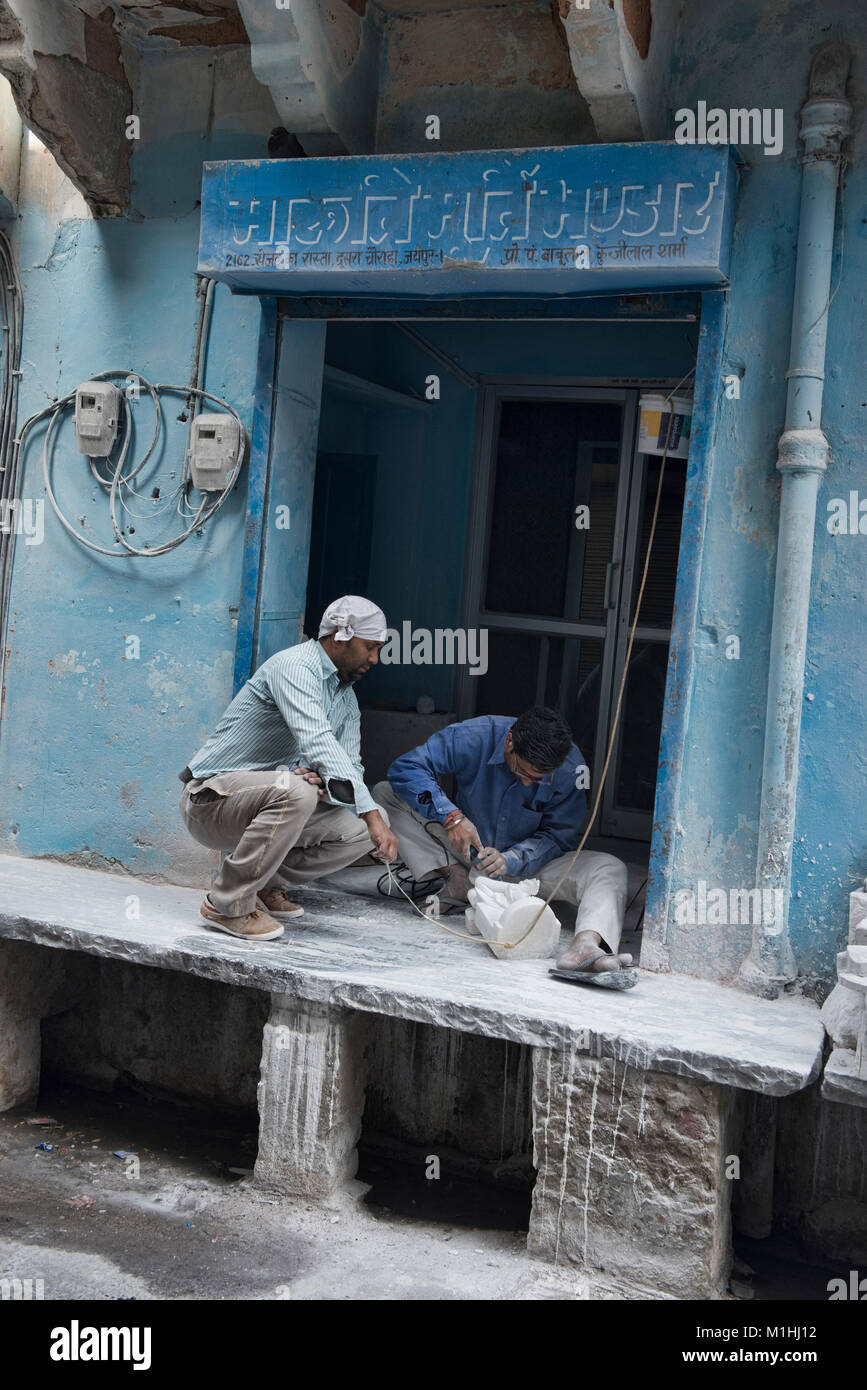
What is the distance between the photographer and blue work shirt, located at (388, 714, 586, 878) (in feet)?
17.9

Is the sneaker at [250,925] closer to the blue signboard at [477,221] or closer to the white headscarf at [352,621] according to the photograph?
the white headscarf at [352,621]

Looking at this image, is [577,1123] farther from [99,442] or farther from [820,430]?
[99,442]

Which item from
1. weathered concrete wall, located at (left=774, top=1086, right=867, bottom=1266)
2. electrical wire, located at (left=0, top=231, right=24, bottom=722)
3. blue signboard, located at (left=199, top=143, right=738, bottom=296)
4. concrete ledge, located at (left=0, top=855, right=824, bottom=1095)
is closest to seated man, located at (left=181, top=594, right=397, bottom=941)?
concrete ledge, located at (left=0, top=855, right=824, bottom=1095)

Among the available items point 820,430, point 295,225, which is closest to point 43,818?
point 295,225

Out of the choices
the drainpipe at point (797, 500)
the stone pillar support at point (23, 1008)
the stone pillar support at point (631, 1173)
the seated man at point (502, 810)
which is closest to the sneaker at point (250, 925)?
the seated man at point (502, 810)

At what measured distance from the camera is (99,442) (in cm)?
583

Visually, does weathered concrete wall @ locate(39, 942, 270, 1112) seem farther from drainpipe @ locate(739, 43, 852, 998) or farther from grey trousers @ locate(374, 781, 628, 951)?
drainpipe @ locate(739, 43, 852, 998)

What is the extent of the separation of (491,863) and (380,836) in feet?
2.46

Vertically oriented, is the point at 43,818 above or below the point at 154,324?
below

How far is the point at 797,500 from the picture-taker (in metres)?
4.57

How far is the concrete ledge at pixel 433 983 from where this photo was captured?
4133 millimetres

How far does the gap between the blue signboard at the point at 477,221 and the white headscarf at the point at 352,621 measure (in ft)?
4.38

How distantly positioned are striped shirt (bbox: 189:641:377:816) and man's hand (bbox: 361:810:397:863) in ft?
0.13

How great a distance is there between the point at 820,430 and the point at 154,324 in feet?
10.3
